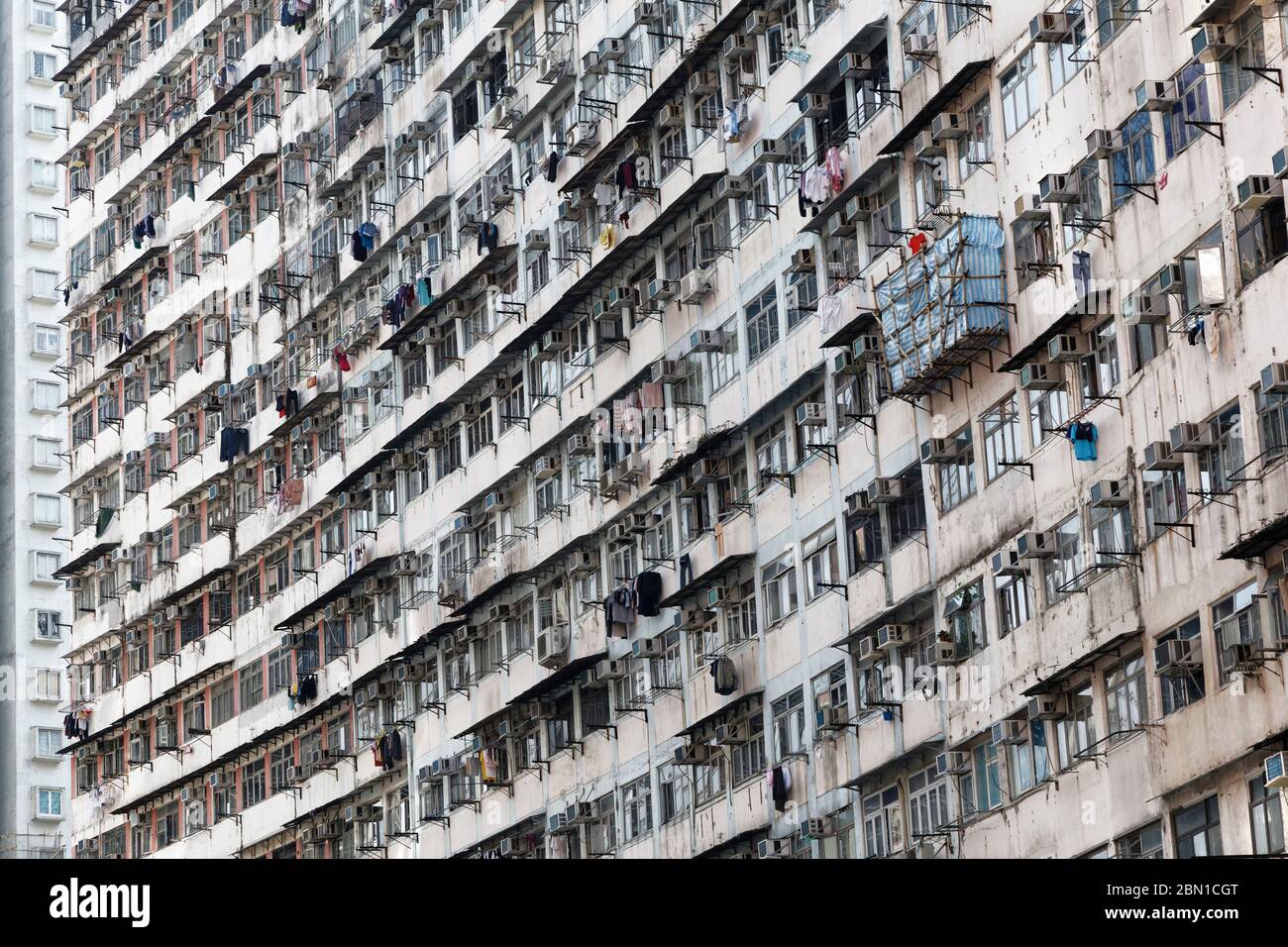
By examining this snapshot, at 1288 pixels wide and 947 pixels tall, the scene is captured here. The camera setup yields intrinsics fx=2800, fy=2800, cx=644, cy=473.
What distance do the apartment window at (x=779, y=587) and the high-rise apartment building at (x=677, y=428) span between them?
0.29ft

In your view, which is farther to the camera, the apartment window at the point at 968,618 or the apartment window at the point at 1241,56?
the apartment window at the point at 968,618

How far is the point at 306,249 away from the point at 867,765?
18.4 metres

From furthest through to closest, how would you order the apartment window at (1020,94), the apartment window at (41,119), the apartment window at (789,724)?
the apartment window at (41,119) → the apartment window at (789,724) → the apartment window at (1020,94)

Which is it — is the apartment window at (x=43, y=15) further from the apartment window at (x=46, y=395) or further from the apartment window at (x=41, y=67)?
the apartment window at (x=46, y=395)

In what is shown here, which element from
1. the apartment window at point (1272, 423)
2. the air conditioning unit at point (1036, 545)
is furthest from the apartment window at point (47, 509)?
the apartment window at point (1272, 423)

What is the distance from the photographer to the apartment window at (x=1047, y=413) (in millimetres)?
29531

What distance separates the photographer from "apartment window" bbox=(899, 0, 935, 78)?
106 feet

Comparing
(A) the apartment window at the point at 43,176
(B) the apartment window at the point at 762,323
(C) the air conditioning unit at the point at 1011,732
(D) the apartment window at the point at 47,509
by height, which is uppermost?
(A) the apartment window at the point at 43,176

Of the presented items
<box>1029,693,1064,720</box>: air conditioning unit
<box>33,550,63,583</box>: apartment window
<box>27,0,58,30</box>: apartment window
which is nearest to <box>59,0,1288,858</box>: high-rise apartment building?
<box>1029,693,1064,720</box>: air conditioning unit

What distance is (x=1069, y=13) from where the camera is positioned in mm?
29844

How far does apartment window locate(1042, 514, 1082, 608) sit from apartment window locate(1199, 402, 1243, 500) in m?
2.25

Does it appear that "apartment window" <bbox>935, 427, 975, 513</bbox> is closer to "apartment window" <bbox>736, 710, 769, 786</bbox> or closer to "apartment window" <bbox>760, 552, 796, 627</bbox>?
"apartment window" <bbox>760, 552, 796, 627</bbox>

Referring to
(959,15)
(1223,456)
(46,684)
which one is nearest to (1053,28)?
(959,15)
